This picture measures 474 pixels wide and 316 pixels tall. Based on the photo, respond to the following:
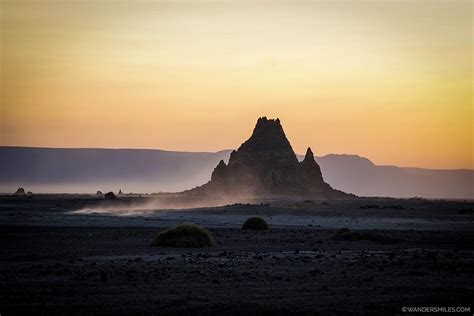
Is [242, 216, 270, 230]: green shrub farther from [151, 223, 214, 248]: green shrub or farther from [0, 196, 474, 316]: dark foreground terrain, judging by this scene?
[151, 223, 214, 248]: green shrub

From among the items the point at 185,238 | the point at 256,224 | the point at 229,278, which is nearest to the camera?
the point at 229,278

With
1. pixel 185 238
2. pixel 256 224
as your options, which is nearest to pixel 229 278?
pixel 185 238

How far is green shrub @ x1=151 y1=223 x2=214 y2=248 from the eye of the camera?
122 ft

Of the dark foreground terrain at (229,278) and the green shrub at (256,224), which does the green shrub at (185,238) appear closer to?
the dark foreground terrain at (229,278)

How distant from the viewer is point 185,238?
37531mm

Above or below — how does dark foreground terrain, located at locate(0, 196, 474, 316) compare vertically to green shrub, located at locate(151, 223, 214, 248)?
below

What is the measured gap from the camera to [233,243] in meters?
40.7

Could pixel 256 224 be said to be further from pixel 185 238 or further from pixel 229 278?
pixel 229 278

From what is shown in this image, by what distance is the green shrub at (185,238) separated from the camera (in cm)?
3725

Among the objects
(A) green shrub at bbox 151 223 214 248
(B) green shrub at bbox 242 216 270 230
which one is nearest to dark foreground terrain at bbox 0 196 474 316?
(A) green shrub at bbox 151 223 214 248

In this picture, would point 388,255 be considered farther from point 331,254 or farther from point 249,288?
point 249,288

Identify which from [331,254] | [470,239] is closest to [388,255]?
[331,254]

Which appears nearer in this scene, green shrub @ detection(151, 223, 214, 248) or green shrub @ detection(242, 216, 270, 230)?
green shrub @ detection(151, 223, 214, 248)

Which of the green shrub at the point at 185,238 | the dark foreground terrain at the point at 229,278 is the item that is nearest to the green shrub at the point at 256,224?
the dark foreground terrain at the point at 229,278
